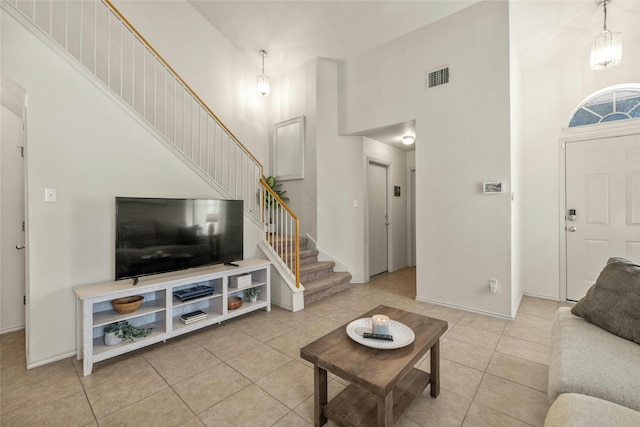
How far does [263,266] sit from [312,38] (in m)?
3.39

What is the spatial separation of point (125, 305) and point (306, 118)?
3.58m

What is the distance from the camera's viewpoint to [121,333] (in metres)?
2.34

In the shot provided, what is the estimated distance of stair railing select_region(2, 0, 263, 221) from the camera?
9.87 feet

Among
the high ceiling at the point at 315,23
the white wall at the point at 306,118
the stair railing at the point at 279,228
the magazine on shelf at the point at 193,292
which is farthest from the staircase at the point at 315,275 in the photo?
the high ceiling at the point at 315,23

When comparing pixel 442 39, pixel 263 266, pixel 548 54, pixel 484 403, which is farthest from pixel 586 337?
pixel 548 54

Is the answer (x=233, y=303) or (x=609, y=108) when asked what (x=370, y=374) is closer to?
(x=233, y=303)

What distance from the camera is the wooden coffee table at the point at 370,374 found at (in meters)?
1.29

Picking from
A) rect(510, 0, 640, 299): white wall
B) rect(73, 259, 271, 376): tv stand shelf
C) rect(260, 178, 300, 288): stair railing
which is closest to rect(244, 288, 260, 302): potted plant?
rect(73, 259, 271, 376): tv stand shelf

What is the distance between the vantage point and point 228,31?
441cm

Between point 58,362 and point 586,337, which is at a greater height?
point 586,337

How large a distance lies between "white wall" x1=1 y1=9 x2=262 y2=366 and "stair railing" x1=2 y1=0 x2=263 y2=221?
25 cm

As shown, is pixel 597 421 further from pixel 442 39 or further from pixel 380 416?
pixel 442 39

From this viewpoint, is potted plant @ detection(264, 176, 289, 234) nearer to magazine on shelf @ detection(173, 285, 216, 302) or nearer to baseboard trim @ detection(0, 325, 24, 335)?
magazine on shelf @ detection(173, 285, 216, 302)

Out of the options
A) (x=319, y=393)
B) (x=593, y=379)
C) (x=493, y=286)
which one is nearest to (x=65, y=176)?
(x=319, y=393)
